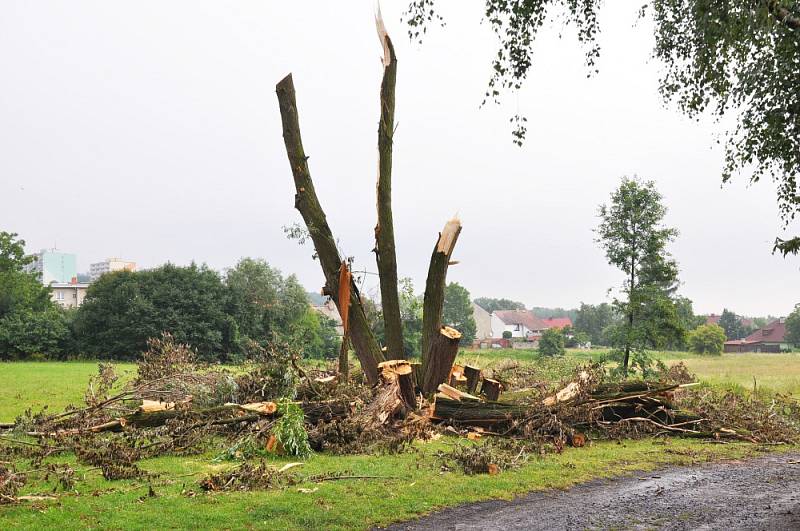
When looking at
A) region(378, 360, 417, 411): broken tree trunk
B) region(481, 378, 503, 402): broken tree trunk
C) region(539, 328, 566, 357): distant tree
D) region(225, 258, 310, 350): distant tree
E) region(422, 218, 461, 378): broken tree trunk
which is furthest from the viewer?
region(225, 258, 310, 350): distant tree

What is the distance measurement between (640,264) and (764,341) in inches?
1709

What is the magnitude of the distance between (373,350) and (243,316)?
69.5 ft

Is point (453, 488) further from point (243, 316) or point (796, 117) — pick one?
point (243, 316)

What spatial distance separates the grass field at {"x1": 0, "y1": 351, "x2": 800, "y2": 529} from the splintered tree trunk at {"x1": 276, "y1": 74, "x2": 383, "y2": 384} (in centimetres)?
279

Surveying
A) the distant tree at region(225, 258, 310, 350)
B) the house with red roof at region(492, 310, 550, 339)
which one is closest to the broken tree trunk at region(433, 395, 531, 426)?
the distant tree at region(225, 258, 310, 350)

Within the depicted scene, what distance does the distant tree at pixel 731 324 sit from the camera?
64.2 meters

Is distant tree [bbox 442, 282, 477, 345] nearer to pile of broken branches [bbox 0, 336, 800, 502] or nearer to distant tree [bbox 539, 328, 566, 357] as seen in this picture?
distant tree [bbox 539, 328, 566, 357]

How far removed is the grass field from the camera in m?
5.83

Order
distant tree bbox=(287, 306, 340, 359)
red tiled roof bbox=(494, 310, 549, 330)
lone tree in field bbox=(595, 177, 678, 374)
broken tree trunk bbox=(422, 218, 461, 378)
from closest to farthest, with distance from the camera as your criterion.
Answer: broken tree trunk bbox=(422, 218, 461, 378) → lone tree in field bbox=(595, 177, 678, 374) → distant tree bbox=(287, 306, 340, 359) → red tiled roof bbox=(494, 310, 549, 330)

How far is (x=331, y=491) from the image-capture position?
270 inches

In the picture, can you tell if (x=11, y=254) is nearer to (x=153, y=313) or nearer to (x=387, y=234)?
(x=153, y=313)

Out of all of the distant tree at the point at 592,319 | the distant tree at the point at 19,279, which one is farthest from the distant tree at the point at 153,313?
the distant tree at the point at 592,319

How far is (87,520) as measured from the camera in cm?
580

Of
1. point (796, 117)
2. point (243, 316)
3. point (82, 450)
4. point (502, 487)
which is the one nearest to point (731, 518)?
point (502, 487)
